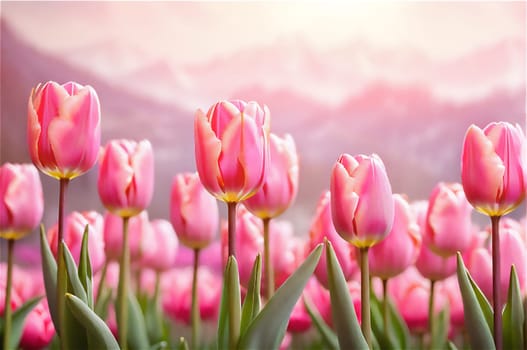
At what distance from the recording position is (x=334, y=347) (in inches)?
23.8

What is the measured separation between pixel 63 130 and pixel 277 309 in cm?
21

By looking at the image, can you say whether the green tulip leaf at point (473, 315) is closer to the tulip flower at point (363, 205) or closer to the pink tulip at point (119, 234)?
the tulip flower at point (363, 205)

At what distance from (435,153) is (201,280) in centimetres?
38

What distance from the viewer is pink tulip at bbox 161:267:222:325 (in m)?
0.75

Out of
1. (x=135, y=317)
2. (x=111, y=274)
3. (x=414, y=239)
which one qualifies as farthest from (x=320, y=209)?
(x=111, y=274)

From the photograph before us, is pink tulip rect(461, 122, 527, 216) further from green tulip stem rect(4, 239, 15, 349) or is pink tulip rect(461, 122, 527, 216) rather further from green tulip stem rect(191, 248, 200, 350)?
green tulip stem rect(4, 239, 15, 349)

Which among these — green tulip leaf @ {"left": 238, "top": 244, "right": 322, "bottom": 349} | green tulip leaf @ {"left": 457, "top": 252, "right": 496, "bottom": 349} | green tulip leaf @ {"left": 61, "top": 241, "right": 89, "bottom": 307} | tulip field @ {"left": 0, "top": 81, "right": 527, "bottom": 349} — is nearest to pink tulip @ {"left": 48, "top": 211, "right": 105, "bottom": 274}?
tulip field @ {"left": 0, "top": 81, "right": 527, "bottom": 349}

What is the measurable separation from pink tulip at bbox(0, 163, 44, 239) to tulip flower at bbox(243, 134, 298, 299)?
0.70ft

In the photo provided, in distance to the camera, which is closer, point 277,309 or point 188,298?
point 277,309

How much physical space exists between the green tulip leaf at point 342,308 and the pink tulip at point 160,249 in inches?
13.6

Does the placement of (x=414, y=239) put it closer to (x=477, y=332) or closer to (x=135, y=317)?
(x=477, y=332)

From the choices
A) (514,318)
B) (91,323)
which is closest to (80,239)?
(91,323)

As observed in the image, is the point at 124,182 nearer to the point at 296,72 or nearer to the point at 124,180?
the point at 124,180

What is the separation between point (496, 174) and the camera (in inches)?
19.6
